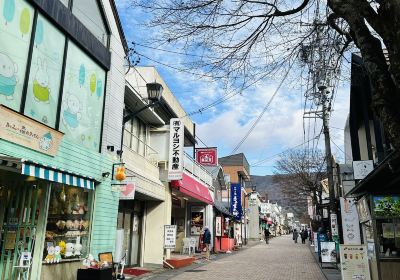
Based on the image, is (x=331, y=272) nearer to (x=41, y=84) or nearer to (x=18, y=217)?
(x=18, y=217)

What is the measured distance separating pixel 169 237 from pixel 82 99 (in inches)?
335

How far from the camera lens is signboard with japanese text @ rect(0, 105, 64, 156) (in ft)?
24.4

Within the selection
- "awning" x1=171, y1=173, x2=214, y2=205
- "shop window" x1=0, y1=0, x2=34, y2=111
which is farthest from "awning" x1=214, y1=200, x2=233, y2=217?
"shop window" x1=0, y1=0, x2=34, y2=111

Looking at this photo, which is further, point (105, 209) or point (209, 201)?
point (209, 201)

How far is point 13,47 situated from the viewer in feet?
25.9

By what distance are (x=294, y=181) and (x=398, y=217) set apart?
117 feet

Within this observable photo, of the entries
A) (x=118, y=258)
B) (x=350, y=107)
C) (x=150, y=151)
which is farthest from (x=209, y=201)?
(x=118, y=258)

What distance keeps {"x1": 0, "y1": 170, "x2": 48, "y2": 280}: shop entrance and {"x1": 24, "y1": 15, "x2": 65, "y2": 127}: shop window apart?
154cm

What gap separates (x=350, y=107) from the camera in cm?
1839

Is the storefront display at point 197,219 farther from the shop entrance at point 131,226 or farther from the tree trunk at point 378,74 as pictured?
the tree trunk at point 378,74

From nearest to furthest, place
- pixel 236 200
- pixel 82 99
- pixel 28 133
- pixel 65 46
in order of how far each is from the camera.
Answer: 1. pixel 28 133
2. pixel 65 46
3. pixel 82 99
4. pixel 236 200

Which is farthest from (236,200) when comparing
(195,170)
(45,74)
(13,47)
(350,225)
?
(13,47)

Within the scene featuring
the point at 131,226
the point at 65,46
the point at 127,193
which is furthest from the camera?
the point at 131,226

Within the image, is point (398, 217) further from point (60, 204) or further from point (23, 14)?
point (23, 14)
